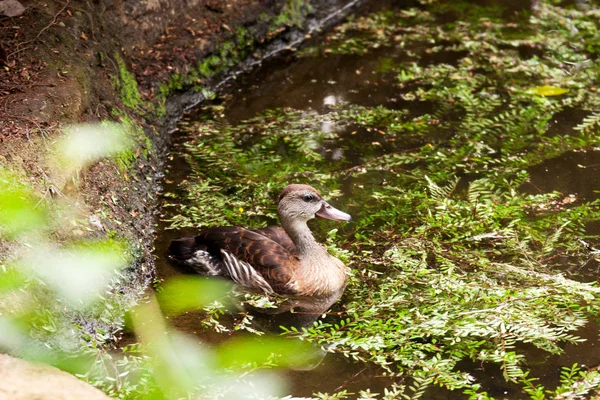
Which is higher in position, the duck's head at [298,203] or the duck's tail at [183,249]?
the duck's head at [298,203]

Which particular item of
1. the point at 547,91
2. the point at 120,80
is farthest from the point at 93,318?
the point at 547,91

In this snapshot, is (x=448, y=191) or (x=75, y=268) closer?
(x=75, y=268)

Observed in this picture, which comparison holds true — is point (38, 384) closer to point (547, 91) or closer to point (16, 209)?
point (16, 209)

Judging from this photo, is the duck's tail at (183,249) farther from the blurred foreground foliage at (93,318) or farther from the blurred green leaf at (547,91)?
the blurred green leaf at (547,91)

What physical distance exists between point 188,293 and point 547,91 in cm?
574

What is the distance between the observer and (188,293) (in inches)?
265

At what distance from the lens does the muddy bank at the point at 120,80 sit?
21.6ft

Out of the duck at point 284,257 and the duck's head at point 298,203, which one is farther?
the duck's head at point 298,203

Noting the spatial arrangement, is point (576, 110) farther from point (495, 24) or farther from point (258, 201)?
point (258, 201)

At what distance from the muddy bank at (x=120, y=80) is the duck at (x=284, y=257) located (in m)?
0.54

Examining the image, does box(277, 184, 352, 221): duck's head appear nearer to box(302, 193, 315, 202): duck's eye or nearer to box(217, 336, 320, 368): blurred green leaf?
box(302, 193, 315, 202): duck's eye

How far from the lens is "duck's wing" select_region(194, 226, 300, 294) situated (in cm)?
675

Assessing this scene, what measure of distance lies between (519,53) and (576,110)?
1.96 metres

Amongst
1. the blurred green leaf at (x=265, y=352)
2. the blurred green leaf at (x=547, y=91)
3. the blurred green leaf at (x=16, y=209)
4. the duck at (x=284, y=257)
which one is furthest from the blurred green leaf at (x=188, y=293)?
the blurred green leaf at (x=547, y=91)
